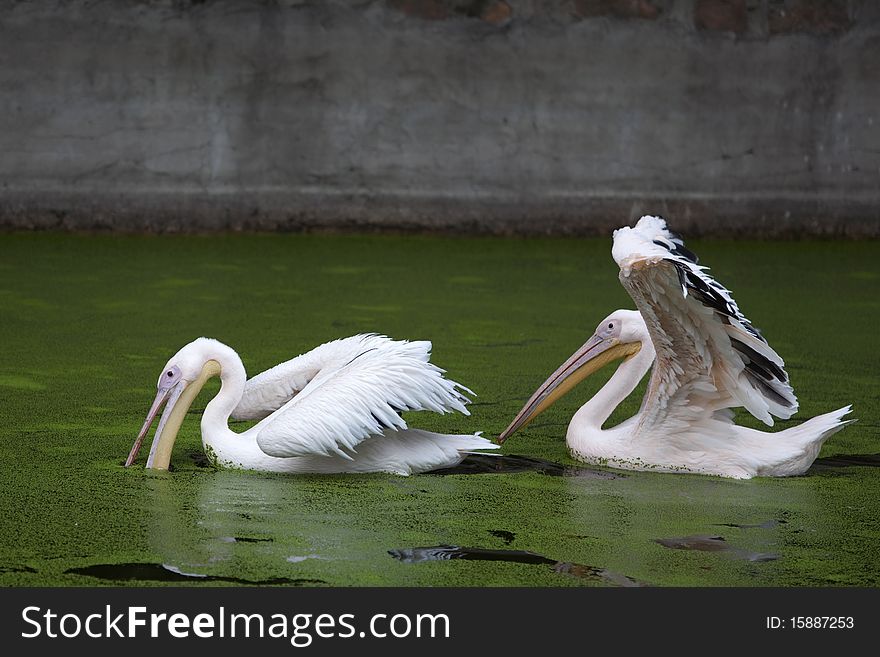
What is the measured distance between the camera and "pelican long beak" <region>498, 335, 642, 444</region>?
3.77 meters

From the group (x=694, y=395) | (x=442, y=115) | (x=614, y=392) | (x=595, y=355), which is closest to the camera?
(x=694, y=395)

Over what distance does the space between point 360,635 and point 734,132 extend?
6.08m

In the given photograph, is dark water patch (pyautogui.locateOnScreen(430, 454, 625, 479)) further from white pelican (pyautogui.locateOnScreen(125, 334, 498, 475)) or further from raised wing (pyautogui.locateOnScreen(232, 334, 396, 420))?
A: raised wing (pyautogui.locateOnScreen(232, 334, 396, 420))

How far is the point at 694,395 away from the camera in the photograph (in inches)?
136

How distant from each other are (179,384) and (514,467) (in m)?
0.80

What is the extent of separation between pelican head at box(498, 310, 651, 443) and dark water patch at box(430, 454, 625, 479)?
142 millimetres

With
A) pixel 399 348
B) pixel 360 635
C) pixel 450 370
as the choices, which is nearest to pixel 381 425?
pixel 399 348

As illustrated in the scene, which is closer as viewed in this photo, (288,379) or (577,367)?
(288,379)

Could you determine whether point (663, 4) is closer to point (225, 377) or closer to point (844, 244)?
point (844, 244)

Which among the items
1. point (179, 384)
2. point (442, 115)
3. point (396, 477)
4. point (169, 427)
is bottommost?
point (396, 477)

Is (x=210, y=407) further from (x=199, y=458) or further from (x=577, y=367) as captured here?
(x=577, y=367)

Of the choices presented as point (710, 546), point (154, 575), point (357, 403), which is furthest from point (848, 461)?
point (154, 575)

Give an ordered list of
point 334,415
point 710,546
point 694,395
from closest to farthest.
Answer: point 710,546 → point 334,415 → point 694,395

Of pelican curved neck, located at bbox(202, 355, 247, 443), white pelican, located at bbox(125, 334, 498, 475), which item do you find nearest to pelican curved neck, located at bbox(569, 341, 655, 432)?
white pelican, located at bbox(125, 334, 498, 475)
